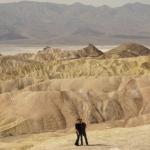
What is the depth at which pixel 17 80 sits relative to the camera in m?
123

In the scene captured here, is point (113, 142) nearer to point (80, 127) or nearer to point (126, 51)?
point (80, 127)

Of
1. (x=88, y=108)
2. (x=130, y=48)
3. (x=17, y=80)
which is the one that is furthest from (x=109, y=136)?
(x=130, y=48)

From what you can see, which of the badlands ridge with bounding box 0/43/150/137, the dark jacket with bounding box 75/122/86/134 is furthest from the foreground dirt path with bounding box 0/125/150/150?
the badlands ridge with bounding box 0/43/150/137

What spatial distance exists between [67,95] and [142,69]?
37048 millimetres

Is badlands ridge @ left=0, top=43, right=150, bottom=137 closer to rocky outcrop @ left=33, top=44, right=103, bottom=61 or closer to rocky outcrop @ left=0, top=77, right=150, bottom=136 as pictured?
rocky outcrop @ left=0, top=77, right=150, bottom=136

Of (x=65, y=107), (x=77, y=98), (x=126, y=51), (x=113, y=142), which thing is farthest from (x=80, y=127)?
(x=126, y=51)

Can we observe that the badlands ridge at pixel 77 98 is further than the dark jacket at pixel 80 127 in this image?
Yes

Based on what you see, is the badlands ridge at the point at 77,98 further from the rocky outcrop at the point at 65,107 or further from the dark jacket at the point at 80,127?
the dark jacket at the point at 80,127

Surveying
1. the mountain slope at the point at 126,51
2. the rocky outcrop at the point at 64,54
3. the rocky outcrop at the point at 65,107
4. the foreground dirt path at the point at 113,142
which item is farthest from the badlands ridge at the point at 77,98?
the rocky outcrop at the point at 64,54

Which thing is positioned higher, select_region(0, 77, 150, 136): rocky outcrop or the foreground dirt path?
select_region(0, 77, 150, 136): rocky outcrop

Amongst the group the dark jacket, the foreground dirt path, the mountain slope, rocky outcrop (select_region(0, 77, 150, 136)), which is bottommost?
the foreground dirt path

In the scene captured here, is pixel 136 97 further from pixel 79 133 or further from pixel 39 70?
pixel 79 133

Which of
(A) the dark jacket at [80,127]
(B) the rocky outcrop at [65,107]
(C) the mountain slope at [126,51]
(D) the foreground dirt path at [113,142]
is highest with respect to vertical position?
(C) the mountain slope at [126,51]

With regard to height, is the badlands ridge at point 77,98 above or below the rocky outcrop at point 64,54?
below
